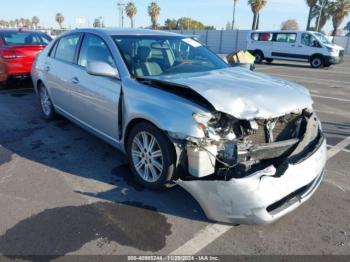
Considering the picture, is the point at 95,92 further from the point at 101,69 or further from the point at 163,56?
the point at 163,56

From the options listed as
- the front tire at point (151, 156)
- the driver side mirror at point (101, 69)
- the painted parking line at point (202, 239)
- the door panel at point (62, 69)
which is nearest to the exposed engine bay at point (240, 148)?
the front tire at point (151, 156)

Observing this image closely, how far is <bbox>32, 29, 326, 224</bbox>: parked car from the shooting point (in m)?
2.73

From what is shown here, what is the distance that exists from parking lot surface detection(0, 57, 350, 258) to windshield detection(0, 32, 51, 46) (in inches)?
199

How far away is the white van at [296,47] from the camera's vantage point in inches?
717

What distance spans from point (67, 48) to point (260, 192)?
3.87 metres

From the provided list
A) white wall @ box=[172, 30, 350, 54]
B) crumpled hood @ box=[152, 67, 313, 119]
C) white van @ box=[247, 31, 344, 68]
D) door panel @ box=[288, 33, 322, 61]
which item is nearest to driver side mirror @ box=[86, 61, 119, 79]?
crumpled hood @ box=[152, 67, 313, 119]

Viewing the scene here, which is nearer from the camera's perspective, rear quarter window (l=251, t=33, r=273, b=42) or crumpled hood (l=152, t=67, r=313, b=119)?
crumpled hood (l=152, t=67, r=313, b=119)

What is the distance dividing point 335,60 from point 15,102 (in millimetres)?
16603

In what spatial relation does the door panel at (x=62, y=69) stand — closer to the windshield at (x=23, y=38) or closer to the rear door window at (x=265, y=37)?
the windshield at (x=23, y=38)

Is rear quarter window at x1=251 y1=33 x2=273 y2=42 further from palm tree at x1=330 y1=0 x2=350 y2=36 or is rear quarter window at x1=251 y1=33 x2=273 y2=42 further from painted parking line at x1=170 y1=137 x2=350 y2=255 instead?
palm tree at x1=330 y1=0 x2=350 y2=36

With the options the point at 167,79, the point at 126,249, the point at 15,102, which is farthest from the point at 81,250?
the point at 15,102

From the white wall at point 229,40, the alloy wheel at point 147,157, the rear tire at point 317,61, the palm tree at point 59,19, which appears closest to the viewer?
the alloy wheel at point 147,157

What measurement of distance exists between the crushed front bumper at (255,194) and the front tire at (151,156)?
0.35 m

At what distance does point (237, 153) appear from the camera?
282 centimetres
